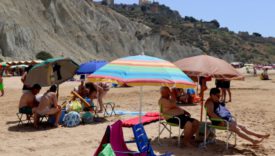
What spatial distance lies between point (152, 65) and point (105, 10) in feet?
251

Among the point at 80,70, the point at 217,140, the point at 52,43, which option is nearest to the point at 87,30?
the point at 52,43

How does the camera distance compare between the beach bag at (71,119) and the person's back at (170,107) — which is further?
the beach bag at (71,119)

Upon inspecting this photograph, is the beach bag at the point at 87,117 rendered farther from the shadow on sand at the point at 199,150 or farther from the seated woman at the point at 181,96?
the seated woman at the point at 181,96

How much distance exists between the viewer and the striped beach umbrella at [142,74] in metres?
7.62

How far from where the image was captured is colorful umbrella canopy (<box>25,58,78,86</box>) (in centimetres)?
1245

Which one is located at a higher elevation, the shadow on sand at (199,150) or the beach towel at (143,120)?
the beach towel at (143,120)

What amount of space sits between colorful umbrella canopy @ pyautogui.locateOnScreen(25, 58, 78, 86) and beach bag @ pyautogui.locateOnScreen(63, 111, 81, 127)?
1857 millimetres

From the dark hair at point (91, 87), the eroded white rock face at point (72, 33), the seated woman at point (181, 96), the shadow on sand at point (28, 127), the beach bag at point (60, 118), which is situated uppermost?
the eroded white rock face at point (72, 33)

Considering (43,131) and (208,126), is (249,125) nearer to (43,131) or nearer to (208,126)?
(208,126)

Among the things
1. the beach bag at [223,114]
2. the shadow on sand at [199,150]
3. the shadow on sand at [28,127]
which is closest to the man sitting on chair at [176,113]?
the shadow on sand at [199,150]

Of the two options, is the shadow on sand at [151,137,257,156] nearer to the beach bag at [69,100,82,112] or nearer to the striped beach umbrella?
the striped beach umbrella

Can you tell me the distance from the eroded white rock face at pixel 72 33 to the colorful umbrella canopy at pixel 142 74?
4469 centimetres

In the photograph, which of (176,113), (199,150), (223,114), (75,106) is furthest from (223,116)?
(75,106)

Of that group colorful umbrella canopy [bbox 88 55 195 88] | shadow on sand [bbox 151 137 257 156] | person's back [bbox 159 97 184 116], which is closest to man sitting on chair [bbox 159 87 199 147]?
person's back [bbox 159 97 184 116]
